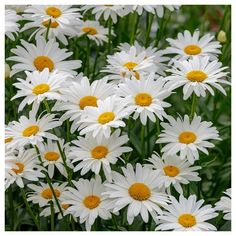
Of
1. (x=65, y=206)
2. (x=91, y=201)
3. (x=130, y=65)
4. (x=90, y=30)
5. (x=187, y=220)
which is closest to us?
(x=187, y=220)

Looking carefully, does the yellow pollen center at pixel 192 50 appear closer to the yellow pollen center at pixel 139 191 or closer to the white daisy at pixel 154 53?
the white daisy at pixel 154 53

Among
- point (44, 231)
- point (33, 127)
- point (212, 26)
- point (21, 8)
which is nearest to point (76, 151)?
point (33, 127)

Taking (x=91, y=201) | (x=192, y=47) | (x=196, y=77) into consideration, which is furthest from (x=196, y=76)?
(x=91, y=201)

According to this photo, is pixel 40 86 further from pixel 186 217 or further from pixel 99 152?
pixel 186 217

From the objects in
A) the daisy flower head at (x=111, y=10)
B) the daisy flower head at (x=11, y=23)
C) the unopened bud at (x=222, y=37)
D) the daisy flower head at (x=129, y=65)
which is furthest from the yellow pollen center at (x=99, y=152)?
the unopened bud at (x=222, y=37)

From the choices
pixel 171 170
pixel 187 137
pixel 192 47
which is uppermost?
pixel 192 47

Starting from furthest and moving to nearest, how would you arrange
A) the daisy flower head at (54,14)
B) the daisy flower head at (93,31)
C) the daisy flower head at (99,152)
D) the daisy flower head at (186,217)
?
the daisy flower head at (93,31) → the daisy flower head at (54,14) → the daisy flower head at (99,152) → the daisy flower head at (186,217)

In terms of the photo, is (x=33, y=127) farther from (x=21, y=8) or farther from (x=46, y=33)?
(x=21, y=8)
